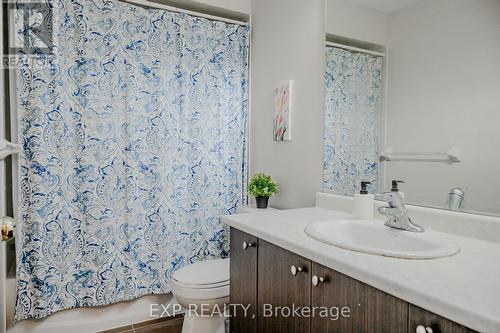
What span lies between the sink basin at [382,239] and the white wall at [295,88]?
1.86ft

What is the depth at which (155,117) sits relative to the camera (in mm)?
2270

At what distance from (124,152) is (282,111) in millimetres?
1100

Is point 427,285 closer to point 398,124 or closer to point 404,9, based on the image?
point 398,124

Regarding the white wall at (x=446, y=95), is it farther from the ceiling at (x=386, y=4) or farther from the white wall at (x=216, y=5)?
the white wall at (x=216, y=5)

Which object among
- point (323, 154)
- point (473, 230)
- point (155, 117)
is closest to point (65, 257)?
point (155, 117)

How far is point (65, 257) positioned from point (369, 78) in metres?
2.05

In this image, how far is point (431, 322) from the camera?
69 centimetres

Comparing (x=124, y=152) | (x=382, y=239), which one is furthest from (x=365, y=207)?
(x=124, y=152)

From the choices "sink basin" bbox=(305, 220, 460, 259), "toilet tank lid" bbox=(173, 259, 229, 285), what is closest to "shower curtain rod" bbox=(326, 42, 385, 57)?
"sink basin" bbox=(305, 220, 460, 259)

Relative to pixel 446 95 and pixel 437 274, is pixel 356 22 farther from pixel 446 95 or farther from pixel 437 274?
pixel 437 274

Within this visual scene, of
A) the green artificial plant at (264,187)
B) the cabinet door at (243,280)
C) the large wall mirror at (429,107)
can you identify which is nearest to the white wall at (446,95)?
the large wall mirror at (429,107)

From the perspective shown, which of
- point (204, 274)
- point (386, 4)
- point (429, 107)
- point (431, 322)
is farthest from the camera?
point (204, 274)

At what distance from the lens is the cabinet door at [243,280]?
1.37m

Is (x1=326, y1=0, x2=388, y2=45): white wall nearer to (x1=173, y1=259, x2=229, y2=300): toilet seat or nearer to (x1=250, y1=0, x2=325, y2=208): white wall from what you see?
(x1=250, y1=0, x2=325, y2=208): white wall
